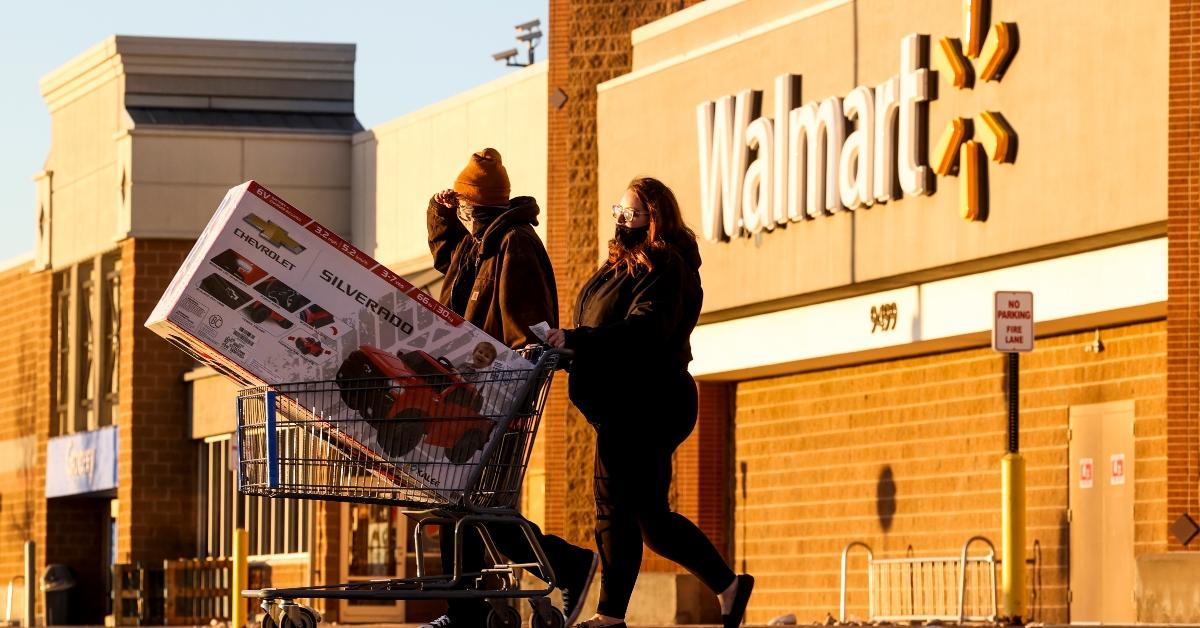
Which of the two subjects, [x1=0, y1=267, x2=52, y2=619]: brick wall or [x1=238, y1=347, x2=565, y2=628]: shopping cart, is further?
[x1=0, y1=267, x2=52, y2=619]: brick wall

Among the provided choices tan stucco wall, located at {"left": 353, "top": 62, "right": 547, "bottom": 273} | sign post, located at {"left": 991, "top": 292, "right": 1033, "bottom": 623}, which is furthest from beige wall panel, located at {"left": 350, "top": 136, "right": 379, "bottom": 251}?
sign post, located at {"left": 991, "top": 292, "right": 1033, "bottom": 623}

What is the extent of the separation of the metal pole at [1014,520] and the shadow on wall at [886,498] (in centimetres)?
727

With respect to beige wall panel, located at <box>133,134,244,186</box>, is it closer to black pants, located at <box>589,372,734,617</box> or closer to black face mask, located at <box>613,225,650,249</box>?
black face mask, located at <box>613,225,650,249</box>

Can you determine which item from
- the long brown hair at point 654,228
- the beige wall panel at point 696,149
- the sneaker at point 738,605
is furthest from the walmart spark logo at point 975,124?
→ the sneaker at point 738,605

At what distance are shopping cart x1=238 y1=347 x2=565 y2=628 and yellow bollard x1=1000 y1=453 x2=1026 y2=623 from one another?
7718 millimetres

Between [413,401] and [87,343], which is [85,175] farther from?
[413,401]

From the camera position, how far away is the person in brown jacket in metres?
10.3

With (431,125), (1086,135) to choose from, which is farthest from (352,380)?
(431,125)

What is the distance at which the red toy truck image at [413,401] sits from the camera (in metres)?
9.40

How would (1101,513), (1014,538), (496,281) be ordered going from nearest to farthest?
(496,281), (1014,538), (1101,513)

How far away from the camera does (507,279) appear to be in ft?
34.3

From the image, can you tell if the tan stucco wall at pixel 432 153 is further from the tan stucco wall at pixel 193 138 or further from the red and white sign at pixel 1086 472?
the red and white sign at pixel 1086 472

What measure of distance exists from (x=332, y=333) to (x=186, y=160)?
31.4 meters

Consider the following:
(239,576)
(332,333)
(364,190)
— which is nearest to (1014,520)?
(239,576)
